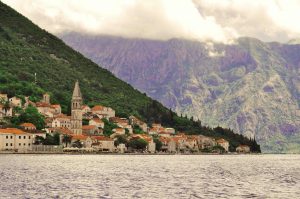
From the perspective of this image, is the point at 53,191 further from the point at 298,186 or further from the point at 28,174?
the point at 298,186

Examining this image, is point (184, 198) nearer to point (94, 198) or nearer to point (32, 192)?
point (94, 198)

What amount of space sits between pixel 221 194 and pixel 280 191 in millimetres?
10024

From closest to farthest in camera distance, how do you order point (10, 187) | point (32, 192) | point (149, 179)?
point (32, 192) < point (10, 187) < point (149, 179)

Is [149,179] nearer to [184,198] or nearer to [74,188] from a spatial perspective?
[74,188]

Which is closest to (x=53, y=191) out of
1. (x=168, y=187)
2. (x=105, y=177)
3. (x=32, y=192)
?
(x=32, y=192)

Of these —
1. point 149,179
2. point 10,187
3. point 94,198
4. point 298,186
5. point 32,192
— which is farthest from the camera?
point 149,179

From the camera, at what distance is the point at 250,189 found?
86812mm

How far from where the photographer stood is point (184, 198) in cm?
7419

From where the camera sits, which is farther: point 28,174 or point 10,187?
point 28,174

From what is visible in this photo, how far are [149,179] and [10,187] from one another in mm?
26932

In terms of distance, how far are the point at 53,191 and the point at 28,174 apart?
2881 cm

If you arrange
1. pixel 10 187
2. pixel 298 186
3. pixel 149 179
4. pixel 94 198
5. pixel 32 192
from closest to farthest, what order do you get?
pixel 94 198
pixel 32 192
pixel 10 187
pixel 298 186
pixel 149 179

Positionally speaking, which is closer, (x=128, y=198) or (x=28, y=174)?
(x=128, y=198)

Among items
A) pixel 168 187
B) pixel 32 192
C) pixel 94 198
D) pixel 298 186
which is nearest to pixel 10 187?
pixel 32 192
